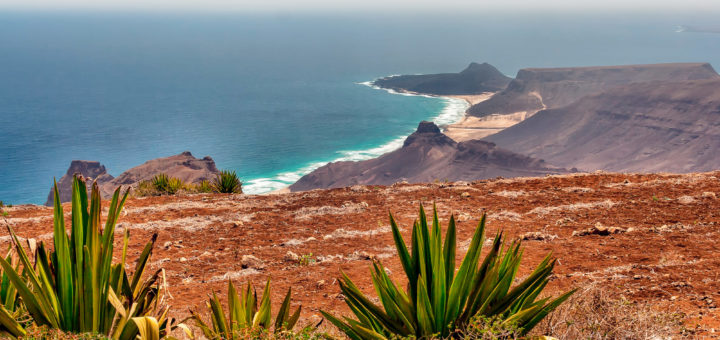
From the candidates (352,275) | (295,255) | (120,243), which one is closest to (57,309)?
(352,275)

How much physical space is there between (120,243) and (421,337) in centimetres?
743

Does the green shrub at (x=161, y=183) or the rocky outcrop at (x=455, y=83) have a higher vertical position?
the rocky outcrop at (x=455, y=83)

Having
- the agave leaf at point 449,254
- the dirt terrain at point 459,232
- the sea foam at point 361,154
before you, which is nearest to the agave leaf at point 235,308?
the agave leaf at point 449,254

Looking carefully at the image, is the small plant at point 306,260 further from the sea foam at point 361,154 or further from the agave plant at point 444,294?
the sea foam at point 361,154

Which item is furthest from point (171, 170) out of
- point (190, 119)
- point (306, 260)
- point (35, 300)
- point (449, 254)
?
point (190, 119)

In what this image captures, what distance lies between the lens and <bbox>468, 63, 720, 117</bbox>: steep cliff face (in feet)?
484

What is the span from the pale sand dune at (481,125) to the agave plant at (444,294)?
120049 millimetres

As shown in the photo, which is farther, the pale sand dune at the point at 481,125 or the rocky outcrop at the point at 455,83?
the rocky outcrop at the point at 455,83

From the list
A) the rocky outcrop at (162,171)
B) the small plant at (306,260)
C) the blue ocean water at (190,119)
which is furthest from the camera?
the blue ocean water at (190,119)

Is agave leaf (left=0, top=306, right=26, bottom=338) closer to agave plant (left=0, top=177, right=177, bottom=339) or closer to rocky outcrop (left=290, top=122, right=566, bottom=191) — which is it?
agave plant (left=0, top=177, right=177, bottom=339)

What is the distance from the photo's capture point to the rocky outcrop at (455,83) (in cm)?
17812

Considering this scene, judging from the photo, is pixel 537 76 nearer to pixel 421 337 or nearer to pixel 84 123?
pixel 84 123

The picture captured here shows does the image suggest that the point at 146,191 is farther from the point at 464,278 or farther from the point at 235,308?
the point at 464,278

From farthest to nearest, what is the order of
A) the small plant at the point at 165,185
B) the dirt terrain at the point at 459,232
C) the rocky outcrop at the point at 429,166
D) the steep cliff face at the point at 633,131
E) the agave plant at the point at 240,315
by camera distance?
the steep cliff face at the point at 633,131 < the rocky outcrop at the point at 429,166 < the small plant at the point at 165,185 < the dirt terrain at the point at 459,232 < the agave plant at the point at 240,315
